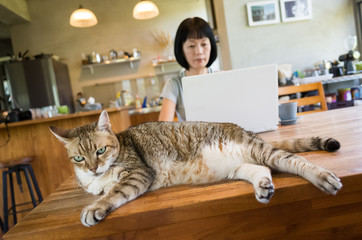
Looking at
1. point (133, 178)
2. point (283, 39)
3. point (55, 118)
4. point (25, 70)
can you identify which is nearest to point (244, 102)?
point (133, 178)

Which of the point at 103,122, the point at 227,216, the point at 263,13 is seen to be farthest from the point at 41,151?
the point at 263,13

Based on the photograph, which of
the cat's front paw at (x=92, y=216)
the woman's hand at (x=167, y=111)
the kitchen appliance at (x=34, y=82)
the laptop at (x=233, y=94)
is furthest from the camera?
the kitchen appliance at (x=34, y=82)

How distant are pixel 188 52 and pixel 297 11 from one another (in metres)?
3.45

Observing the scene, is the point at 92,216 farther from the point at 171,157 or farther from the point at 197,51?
the point at 197,51

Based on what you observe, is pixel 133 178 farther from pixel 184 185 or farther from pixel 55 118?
pixel 55 118

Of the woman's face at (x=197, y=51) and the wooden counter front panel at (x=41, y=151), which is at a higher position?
the woman's face at (x=197, y=51)

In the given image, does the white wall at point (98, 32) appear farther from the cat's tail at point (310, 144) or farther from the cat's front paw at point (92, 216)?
the cat's front paw at point (92, 216)

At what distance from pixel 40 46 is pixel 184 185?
6878mm

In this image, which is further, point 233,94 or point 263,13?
point 263,13

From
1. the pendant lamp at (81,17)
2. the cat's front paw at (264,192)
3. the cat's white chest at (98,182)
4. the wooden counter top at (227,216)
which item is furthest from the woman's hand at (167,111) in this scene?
the pendant lamp at (81,17)

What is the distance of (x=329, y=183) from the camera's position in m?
0.68

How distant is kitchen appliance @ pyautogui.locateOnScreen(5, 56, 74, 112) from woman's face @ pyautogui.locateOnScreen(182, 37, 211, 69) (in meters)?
4.68

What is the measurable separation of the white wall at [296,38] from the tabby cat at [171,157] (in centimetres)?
362

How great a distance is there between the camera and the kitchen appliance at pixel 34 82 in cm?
552
